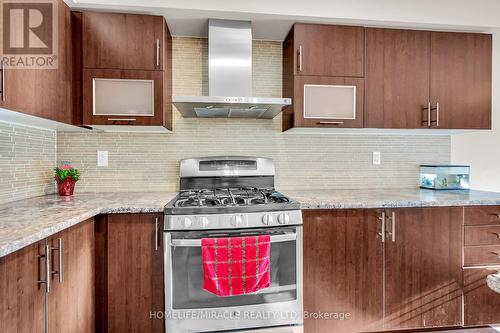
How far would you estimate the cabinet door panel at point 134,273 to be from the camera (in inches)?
65.9

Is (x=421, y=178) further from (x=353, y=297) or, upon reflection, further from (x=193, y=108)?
(x=193, y=108)

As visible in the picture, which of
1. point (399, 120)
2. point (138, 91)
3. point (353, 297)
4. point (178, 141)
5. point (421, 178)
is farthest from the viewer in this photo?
point (421, 178)

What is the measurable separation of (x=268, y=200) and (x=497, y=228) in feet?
5.05

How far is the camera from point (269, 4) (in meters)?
1.99

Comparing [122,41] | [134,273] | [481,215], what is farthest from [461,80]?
[134,273]

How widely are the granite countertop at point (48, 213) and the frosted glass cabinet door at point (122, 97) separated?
1.84 ft

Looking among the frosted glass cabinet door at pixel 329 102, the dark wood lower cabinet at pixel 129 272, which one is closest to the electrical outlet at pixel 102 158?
the dark wood lower cabinet at pixel 129 272

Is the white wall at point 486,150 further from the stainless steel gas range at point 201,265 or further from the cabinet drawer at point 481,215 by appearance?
the stainless steel gas range at point 201,265

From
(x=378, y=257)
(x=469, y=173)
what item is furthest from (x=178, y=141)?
(x=469, y=173)

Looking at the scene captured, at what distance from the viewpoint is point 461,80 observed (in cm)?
226

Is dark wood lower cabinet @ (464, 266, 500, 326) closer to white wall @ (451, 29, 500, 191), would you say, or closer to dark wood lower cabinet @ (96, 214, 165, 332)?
white wall @ (451, 29, 500, 191)

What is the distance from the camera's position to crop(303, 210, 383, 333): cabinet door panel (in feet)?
5.89

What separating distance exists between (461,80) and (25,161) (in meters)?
3.28

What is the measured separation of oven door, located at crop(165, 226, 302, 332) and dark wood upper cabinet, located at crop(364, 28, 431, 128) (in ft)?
3.86
